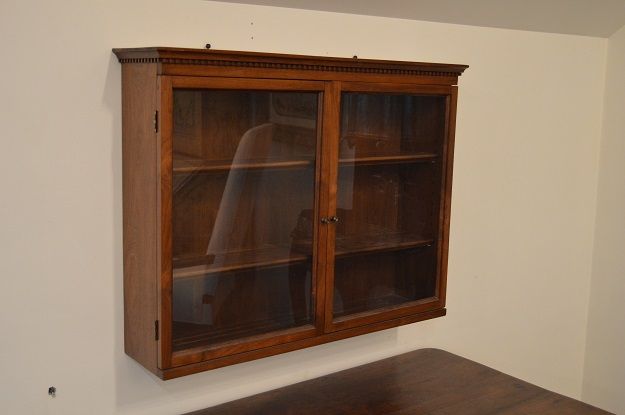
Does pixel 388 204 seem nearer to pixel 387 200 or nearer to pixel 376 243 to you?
pixel 387 200

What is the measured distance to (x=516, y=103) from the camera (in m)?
2.89

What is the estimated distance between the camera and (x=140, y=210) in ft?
6.22

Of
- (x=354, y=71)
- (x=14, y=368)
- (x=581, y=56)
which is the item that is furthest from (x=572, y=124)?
(x=14, y=368)

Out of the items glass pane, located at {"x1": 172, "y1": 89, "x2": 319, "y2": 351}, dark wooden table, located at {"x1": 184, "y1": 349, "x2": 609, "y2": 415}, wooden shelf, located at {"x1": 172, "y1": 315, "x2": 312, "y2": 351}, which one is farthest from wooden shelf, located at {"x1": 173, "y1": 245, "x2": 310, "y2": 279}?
dark wooden table, located at {"x1": 184, "y1": 349, "x2": 609, "y2": 415}

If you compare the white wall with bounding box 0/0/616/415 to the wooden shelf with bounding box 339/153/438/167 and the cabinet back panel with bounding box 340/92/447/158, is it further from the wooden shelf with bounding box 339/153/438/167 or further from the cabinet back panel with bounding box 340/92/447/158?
the wooden shelf with bounding box 339/153/438/167

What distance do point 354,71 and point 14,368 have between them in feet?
3.78

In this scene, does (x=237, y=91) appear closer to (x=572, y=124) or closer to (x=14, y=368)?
(x=14, y=368)

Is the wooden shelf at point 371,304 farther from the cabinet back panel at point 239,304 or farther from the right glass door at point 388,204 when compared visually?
the cabinet back panel at point 239,304

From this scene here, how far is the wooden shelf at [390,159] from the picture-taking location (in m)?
2.20

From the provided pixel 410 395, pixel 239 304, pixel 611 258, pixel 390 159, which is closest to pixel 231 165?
pixel 239 304

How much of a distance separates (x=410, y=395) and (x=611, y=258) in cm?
134

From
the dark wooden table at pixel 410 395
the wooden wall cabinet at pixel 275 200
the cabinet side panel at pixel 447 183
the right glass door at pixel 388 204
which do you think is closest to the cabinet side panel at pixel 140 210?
the wooden wall cabinet at pixel 275 200

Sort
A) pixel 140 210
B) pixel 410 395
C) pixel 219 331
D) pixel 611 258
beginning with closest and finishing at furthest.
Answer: pixel 140 210, pixel 219 331, pixel 410 395, pixel 611 258

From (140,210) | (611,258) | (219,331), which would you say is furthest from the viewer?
(611,258)
